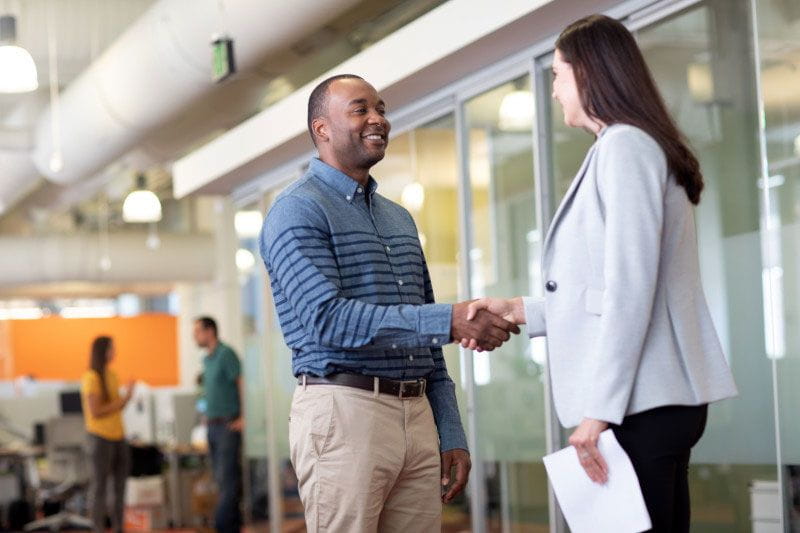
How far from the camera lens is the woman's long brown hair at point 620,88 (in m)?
2.06

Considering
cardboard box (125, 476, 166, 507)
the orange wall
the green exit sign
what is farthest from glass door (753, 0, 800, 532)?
the orange wall

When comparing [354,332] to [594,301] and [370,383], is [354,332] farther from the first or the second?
[594,301]

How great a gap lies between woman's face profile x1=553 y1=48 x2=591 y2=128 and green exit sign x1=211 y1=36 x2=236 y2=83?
144 inches

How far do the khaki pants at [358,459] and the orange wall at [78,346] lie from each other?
62.7ft

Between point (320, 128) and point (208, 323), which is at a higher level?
point (320, 128)

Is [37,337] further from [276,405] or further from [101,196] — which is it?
[276,405]

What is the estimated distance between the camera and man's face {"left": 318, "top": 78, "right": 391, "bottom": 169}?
2592 millimetres

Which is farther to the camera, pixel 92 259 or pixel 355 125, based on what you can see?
pixel 92 259

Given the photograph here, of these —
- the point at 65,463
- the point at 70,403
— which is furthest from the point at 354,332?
the point at 70,403

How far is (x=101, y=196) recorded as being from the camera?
15.4m

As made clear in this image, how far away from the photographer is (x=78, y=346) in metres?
21.3

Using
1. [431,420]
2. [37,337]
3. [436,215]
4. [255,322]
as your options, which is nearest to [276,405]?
[255,322]

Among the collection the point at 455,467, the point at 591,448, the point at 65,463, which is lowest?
the point at 65,463

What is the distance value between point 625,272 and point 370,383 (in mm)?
767
